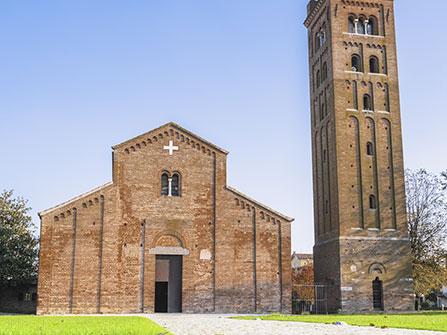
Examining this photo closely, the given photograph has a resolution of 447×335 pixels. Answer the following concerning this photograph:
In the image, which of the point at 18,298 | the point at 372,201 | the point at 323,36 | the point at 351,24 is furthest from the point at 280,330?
the point at 323,36

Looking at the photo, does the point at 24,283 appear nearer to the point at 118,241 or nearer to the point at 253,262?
the point at 118,241

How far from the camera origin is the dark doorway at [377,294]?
30828 millimetres

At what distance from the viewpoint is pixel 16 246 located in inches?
1401

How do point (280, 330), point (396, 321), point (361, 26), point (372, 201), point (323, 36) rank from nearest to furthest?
point (280, 330) → point (396, 321) → point (372, 201) → point (361, 26) → point (323, 36)

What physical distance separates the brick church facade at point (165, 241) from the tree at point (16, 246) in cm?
792

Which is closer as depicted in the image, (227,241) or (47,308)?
(47,308)

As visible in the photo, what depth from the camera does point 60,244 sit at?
2764 cm

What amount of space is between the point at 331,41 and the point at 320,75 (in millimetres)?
2809

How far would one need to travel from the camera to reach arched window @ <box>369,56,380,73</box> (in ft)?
113

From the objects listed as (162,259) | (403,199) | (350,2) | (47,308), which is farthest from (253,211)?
(350,2)

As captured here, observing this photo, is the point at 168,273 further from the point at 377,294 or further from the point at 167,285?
the point at 377,294

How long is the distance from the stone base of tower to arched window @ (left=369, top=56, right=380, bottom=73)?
35.4 ft

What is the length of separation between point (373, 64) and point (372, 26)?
9.07 ft

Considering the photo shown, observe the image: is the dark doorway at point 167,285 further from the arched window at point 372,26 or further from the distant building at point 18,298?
the arched window at point 372,26
